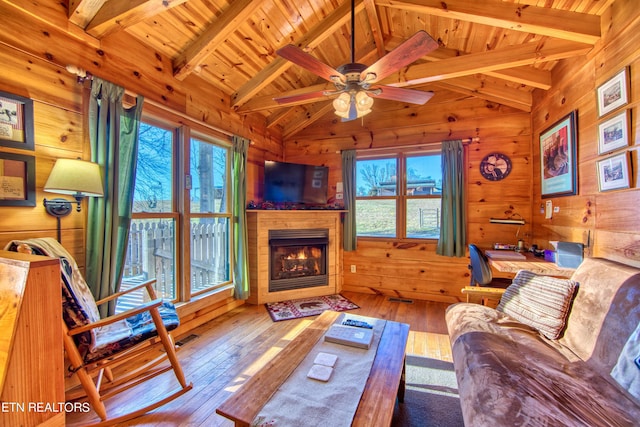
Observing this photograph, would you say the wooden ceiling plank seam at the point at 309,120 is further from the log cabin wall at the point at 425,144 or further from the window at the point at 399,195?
the window at the point at 399,195

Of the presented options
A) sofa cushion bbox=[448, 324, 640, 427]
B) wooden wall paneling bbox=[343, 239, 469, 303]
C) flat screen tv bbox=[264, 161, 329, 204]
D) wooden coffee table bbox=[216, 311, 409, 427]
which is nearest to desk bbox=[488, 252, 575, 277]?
sofa cushion bbox=[448, 324, 640, 427]

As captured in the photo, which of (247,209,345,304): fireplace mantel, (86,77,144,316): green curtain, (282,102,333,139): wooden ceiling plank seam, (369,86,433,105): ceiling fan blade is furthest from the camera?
(282,102,333,139): wooden ceiling plank seam

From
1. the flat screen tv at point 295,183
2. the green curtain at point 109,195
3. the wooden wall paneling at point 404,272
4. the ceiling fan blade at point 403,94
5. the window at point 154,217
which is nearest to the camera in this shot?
the green curtain at point 109,195

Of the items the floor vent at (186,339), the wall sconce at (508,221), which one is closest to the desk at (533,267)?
the wall sconce at (508,221)

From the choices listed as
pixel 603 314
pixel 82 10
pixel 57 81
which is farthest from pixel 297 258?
pixel 82 10

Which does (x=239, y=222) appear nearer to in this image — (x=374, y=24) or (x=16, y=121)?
(x=16, y=121)

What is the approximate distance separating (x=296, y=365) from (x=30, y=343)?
3.51ft

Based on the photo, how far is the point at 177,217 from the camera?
2.76 metres

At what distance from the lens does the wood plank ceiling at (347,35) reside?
198cm

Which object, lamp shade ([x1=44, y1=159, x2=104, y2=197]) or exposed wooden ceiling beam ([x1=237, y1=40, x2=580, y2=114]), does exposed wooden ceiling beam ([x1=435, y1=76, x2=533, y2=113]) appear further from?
lamp shade ([x1=44, y1=159, x2=104, y2=197])

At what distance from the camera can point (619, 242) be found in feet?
5.90

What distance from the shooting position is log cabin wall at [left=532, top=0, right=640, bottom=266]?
1668 millimetres

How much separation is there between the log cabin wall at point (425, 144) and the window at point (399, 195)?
186mm

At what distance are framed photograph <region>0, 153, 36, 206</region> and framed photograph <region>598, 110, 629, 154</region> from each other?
377 cm
